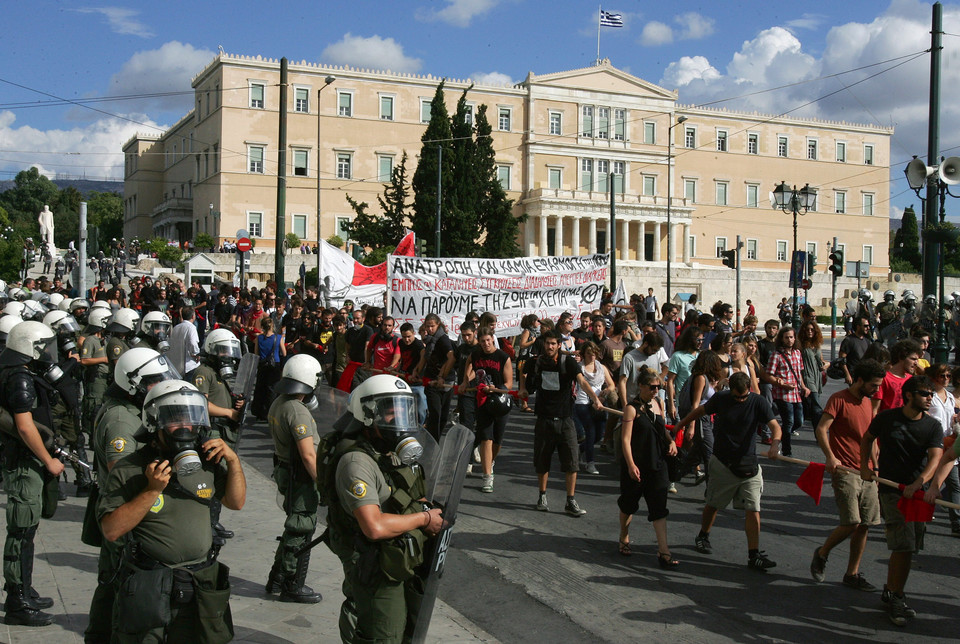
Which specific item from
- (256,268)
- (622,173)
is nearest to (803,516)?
(256,268)

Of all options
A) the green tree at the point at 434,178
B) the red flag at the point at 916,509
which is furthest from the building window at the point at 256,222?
the red flag at the point at 916,509

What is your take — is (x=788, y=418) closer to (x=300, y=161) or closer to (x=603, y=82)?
(x=300, y=161)

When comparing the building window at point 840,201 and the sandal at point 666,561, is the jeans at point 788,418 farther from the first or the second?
the building window at point 840,201

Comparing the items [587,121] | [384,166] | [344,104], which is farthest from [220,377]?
[587,121]

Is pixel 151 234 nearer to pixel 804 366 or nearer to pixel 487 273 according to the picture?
pixel 487 273

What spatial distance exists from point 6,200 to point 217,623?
434 ft

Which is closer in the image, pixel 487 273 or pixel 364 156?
pixel 487 273

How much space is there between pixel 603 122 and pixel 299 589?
2916 inches

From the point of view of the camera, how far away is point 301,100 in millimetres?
68188

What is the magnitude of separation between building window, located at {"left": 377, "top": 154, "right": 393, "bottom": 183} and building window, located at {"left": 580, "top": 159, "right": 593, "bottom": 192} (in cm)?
1661

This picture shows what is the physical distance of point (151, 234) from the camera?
8412 centimetres

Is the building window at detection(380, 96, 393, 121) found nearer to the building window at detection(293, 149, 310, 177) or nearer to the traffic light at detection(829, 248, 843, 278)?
the building window at detection(293, 149, 310, 177)

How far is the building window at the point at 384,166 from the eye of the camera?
231ft

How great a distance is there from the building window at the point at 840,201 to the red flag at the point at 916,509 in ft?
282
